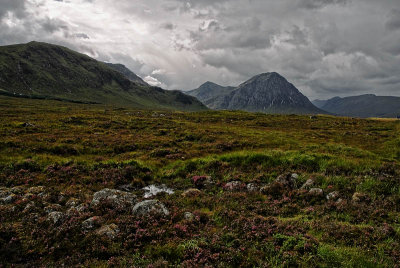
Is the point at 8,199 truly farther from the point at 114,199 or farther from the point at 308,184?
the point at 308,184

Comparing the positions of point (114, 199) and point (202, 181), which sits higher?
point (114, 199)

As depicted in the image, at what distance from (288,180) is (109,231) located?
10997 millimetres

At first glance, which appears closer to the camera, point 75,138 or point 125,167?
point 125,167

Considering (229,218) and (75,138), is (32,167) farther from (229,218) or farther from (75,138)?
(229,218)

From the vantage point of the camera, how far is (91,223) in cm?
834

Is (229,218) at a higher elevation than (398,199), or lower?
lower

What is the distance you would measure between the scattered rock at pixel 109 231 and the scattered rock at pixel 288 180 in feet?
32.7

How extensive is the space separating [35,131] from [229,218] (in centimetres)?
2994

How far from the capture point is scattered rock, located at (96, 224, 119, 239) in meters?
7.81

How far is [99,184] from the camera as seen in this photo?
13391mm

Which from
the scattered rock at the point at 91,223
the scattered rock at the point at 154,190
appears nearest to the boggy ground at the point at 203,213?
the scattered rock at the point at 91,223

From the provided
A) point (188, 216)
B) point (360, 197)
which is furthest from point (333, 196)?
point (188, 216)

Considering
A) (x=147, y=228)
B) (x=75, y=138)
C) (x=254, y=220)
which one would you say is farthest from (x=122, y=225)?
(x=75, y=138)

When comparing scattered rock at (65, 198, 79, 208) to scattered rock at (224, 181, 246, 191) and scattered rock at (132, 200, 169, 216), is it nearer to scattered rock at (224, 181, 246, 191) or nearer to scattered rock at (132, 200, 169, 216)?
scattered rock at (132, 200, 169, 216)
